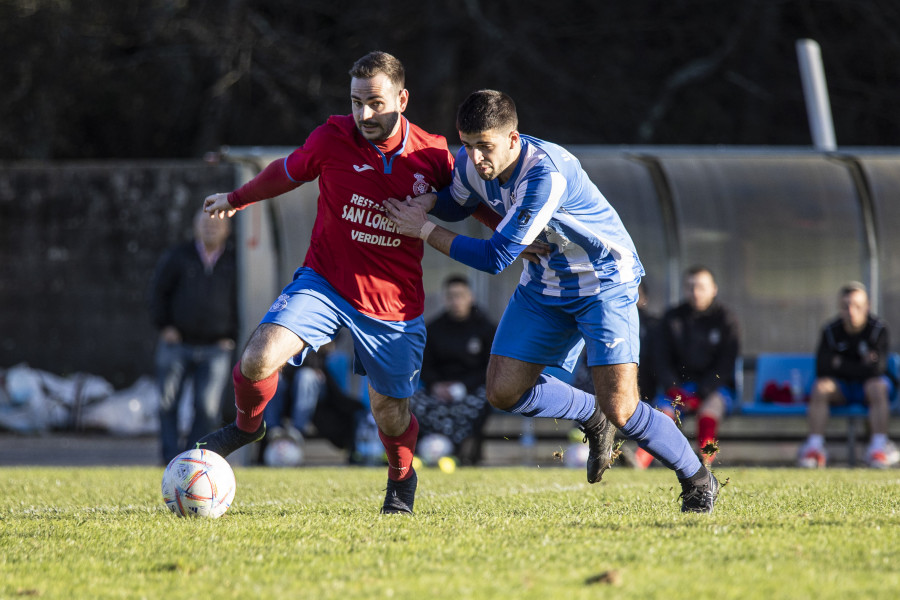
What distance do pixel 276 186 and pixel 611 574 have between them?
2.75m

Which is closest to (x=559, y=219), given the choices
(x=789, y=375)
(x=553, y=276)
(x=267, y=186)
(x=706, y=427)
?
(x=553, y=276)

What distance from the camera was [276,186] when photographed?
18.2 ft

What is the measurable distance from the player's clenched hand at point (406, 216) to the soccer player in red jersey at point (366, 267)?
11cm

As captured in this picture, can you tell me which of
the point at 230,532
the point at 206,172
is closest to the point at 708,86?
the point at 206,172

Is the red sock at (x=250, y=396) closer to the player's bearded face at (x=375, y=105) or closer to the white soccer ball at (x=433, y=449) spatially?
the player's bearded face at (x=375, y=105)

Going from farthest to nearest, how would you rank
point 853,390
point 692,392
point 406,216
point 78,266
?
point 78,266, point 853,390, point 692,392, point 406,216

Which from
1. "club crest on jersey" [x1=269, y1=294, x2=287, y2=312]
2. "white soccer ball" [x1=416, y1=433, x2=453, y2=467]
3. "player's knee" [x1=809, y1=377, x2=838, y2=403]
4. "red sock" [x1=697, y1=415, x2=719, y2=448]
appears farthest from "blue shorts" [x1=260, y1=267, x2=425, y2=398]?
"player's knee" [x1=809, y1=377, x2=838, y2=403]

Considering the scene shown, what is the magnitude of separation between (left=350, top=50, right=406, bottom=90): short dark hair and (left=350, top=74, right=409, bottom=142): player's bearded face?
20 mm

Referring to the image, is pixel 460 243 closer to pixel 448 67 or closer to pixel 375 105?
pixel 375 105

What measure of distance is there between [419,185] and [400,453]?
1284mm

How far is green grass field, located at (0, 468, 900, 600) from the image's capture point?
3535 millimetres

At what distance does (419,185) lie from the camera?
17.6 ft

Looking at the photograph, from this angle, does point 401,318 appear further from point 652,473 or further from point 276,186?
point 652,473

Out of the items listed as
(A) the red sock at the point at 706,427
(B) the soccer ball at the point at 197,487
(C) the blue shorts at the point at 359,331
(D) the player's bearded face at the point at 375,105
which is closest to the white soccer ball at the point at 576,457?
Result: (A) the red sock at the point at 706,427
